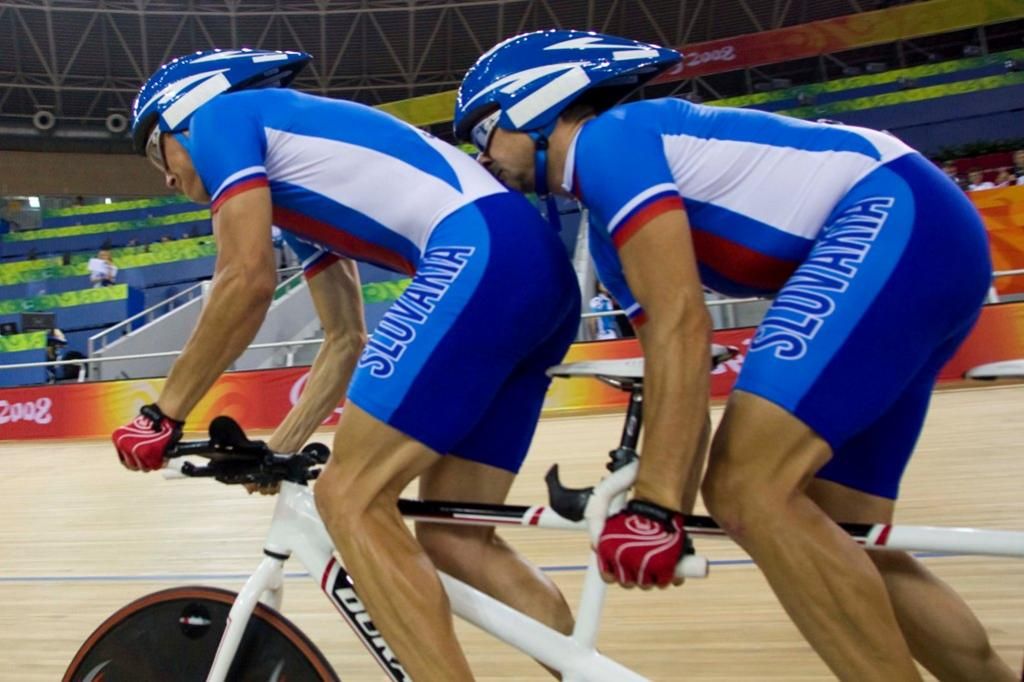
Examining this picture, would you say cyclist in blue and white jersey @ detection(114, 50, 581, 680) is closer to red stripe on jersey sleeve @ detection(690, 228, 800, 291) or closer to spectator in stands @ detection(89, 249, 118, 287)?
red stripe on jersey sleeve @ detection(690, 228, 800, 291)

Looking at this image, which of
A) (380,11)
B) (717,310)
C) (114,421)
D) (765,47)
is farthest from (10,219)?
(717,310)

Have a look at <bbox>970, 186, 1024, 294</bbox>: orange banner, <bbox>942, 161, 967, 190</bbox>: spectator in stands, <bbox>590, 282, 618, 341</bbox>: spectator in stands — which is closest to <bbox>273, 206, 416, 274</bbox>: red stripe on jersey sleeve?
<bbox>590, 282, 618, 341</bbox>: spectator in stands

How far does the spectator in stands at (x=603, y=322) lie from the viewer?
25.9ft

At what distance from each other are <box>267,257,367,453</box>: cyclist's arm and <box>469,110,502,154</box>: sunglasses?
Result: 477 mm

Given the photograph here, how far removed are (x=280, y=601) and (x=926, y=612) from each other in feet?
3.64

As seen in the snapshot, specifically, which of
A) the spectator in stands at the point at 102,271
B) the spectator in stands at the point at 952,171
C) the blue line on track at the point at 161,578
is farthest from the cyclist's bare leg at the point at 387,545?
the spectator in stands at the point at 102,271

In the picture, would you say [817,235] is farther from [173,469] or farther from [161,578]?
[161,578]

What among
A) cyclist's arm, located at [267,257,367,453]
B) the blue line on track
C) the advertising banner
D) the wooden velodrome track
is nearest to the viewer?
cyclist's arm, located at [267,257,367,453]

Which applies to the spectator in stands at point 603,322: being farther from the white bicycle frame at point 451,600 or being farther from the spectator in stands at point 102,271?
the spectator in stands at point 102,271

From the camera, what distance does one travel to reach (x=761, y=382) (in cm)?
122

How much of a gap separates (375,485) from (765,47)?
16570 mm

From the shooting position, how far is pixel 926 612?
1469 mm

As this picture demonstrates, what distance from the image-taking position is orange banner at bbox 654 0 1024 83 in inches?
569

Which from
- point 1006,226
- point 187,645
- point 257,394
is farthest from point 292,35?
point 187,645
